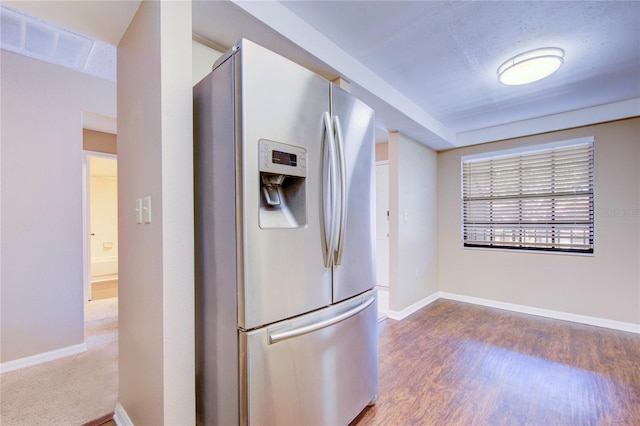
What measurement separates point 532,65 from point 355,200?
1.83m

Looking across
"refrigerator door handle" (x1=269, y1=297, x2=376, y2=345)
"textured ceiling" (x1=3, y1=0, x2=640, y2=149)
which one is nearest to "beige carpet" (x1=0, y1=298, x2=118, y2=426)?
"refrigerator door handle" (x1=269, y1=297, x2=376, y2=345)

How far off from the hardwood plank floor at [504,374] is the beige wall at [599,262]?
302 millimetres

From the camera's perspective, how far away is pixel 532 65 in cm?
216

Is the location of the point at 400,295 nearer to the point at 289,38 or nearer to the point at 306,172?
the point at 306,172

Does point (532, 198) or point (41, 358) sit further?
point (532, 198)

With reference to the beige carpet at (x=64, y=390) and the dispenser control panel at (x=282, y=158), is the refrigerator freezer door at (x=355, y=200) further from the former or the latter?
the beige carpet at (x=64, y=390)

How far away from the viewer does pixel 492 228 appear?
13.0 ft

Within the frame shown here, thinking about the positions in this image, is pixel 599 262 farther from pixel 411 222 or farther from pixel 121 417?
pixel 121 417

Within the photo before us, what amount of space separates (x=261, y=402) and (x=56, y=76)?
3087mm

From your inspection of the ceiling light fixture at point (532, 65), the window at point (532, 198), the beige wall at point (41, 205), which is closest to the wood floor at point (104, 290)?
the beige wall at point (41, 205)

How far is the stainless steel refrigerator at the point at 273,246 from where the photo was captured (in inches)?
44.6

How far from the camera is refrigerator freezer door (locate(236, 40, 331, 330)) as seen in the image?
1.13 metres

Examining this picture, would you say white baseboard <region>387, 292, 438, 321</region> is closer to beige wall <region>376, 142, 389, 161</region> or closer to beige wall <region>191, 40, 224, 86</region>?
beige wall <region>376, 142, 389, 161</region>

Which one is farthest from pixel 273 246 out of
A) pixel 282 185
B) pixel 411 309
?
pixel 411 309
